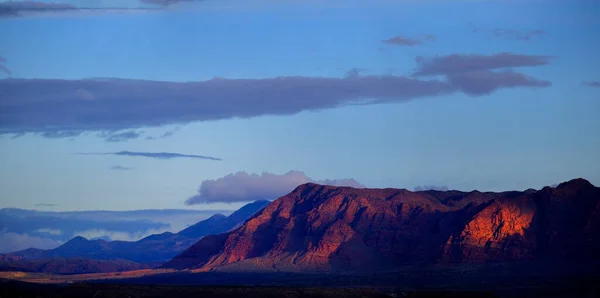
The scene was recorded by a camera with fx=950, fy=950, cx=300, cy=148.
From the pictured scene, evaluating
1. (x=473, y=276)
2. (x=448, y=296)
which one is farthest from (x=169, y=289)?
(x=473, y=276)

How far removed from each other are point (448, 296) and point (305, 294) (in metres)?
18.9

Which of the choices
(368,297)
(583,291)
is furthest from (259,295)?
(583,291)

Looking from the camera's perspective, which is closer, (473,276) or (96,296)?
(96,296)

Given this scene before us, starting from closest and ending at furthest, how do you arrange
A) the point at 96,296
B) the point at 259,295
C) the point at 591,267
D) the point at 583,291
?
the point at 96,296 < the point at 259,295 < the point at 583,291 < the point at 591,267

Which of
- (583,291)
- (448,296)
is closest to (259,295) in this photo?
(448,296)

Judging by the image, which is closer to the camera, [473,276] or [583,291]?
[583,291]

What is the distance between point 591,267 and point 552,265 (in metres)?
11.1

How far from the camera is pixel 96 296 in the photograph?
118 metres

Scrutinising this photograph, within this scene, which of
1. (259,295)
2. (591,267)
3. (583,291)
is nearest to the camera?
(259,295)

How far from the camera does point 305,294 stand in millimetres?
126375

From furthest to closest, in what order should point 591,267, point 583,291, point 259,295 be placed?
point 591,267 → point 583,291 → point 259,295

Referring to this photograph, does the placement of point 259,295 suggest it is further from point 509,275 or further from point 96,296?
point 509,275

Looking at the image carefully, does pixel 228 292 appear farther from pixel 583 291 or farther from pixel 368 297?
pixel 583 291

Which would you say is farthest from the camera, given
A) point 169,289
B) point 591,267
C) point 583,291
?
point 591,267
